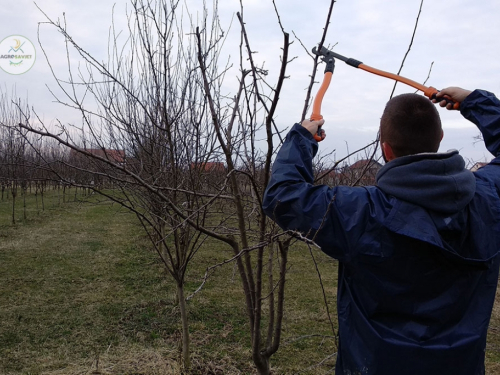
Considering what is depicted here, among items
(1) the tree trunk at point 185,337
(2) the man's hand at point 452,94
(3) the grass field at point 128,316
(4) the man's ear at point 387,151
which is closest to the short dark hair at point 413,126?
(4) the man's ear at point 387,151

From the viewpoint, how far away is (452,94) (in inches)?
59.5

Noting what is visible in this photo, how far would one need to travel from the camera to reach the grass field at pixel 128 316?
4.07 metres

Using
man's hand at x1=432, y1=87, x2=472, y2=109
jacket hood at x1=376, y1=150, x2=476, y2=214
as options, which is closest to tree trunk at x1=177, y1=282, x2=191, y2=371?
man's hand at x1=432, y1=87, x2=472, y2=109

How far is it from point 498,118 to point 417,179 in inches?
19.7

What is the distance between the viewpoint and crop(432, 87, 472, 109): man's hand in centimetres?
147

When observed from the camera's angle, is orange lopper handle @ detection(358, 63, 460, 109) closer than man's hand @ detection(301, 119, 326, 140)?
No

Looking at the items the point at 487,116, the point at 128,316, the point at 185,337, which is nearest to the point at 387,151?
the point at 487,116

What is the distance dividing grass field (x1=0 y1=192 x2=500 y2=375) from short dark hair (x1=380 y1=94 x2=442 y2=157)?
3.82 feet

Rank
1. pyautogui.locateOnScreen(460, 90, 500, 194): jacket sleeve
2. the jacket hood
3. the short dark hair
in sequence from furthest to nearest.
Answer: pyautogui.locateOnScreen(460, 90, 500, 194): jacket sleeve
the short dark hair
the jacket hood

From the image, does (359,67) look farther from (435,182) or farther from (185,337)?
(185,337)

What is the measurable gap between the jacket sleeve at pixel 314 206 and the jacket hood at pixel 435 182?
11 centimetres

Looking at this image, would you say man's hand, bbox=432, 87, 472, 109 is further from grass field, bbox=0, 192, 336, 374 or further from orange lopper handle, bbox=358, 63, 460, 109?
grass field, bbox=0, 192, 336, 374

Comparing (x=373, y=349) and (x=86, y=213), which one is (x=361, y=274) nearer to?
(x=373, y=349)

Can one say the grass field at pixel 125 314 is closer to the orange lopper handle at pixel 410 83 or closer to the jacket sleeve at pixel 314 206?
the jacket sleeve at pixel 314 206
